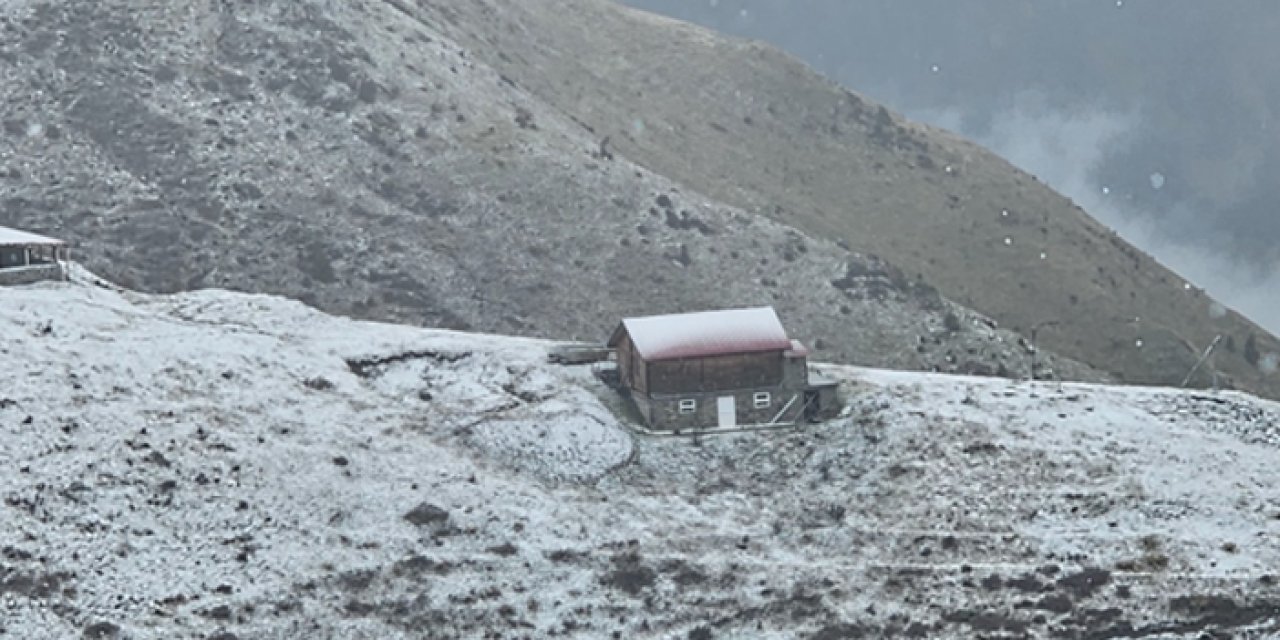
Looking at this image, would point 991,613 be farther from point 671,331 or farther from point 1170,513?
point 671,331

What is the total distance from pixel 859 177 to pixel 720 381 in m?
98.9

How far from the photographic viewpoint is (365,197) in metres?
115

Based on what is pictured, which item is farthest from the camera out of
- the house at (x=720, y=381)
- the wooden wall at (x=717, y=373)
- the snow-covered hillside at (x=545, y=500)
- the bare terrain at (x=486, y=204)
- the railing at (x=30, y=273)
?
the bare terrain at (x=486, y=204)

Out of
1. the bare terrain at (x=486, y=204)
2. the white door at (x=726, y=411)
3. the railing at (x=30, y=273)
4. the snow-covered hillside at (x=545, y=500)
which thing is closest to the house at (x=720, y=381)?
the white door at (x=726, y=411)

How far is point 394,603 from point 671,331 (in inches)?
943

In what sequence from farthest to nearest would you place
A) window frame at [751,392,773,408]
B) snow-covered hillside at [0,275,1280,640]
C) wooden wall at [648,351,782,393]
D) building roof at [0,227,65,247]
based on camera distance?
building roof at [0,227,65,247] → window frame at [751,392,773,408] → wooden wall at [648,351,782,393] → snow-covered hillside at [0,275,1280,640]

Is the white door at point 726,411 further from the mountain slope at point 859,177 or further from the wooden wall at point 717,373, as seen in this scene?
the mountain slope at point 859,177

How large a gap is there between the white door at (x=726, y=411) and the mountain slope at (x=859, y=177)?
240 ft

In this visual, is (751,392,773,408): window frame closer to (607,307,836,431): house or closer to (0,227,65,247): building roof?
(607,307,836,431): house

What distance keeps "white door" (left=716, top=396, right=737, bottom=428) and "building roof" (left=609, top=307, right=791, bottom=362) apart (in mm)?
2147

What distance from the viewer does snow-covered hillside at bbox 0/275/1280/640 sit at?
156 feet

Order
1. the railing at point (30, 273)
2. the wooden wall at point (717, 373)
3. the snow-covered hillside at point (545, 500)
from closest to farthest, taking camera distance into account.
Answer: the snow-covered hillside at point (545, 500), the wooden wall at point (717, 373), the railing at point (30, 273)

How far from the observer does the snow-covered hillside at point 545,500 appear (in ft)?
156

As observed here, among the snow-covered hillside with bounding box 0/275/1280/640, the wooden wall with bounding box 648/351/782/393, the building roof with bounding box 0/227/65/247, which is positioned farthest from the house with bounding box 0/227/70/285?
the wooden wall with bounding box 648/351/782/393
